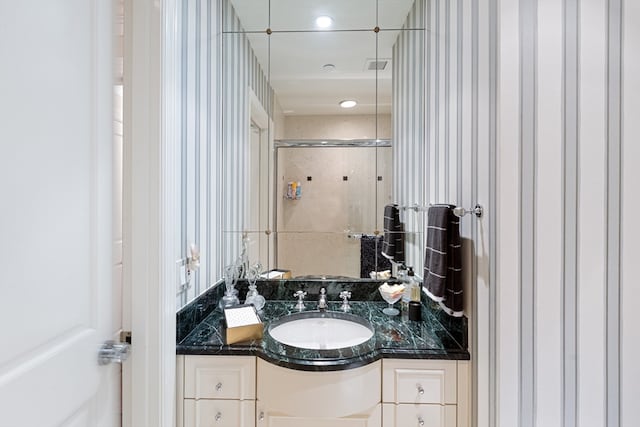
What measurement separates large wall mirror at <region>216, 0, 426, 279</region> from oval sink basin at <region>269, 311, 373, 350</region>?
28 centimetres

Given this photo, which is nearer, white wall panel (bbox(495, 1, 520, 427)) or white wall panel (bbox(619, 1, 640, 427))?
white wall panel (bbox(619, 1, 640, 427))

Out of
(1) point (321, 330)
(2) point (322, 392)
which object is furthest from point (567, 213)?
(1) point (321, 330)

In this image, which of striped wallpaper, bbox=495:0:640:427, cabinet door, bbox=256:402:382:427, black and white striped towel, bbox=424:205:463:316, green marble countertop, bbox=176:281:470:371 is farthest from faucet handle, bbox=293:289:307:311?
striped wallpaper, bbox=495:0:640:427

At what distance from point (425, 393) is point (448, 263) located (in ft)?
1.57

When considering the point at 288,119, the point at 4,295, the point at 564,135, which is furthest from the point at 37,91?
the point at 564,135

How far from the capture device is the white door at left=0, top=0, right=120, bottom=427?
69 cm

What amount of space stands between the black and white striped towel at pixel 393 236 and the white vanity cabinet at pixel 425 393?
2.06 ft

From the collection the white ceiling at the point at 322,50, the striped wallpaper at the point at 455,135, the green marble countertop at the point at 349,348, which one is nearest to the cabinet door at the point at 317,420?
the green marble countertop at the point at 349,348

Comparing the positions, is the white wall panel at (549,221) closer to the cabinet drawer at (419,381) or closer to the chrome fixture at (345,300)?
the cabinet drawer at (419,381)

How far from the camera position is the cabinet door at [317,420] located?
1123 millimetres

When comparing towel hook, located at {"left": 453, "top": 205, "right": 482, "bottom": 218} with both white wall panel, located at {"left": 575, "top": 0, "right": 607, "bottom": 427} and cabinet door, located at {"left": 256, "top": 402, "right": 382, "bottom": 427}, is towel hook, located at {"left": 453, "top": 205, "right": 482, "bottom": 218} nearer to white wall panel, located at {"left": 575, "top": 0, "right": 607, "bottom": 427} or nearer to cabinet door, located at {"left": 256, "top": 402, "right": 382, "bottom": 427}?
white wall panel, located at {"left": 575, "top": 0, "right": 607, "bottom": 427}

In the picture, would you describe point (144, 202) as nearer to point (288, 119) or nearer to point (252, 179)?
point (252, 179)

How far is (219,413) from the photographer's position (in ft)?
3.84

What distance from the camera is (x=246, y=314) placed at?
Result: 131cm
